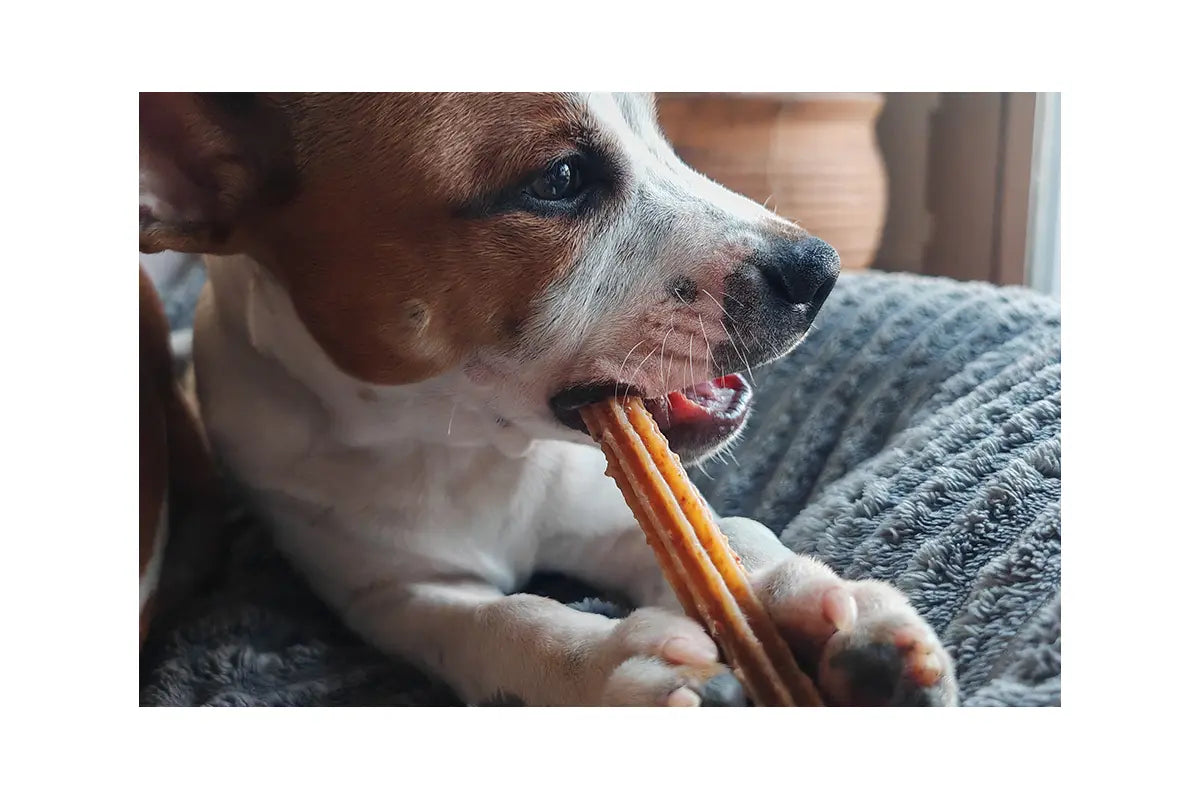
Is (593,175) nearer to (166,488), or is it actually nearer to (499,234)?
(499,234)

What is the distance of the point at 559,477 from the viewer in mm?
1299

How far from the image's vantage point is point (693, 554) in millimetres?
1021

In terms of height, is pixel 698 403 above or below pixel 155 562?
above

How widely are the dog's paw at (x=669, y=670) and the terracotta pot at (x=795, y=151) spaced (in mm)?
501

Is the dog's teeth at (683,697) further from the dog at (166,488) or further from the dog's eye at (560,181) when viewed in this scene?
the dog at (166,488)

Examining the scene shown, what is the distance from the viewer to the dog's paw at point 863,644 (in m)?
0.89

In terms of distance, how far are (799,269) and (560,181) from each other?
25 cm

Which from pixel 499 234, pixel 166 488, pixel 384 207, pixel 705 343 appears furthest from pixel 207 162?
pixel 705 343

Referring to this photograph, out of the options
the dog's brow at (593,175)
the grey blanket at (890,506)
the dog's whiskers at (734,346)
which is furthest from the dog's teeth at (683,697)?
the dog's brow at (593,175)

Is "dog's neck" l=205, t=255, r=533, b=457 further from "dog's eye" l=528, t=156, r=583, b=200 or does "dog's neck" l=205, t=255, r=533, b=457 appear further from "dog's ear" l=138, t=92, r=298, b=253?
"dog's eye" l=528, t=156, r=583, b=200
